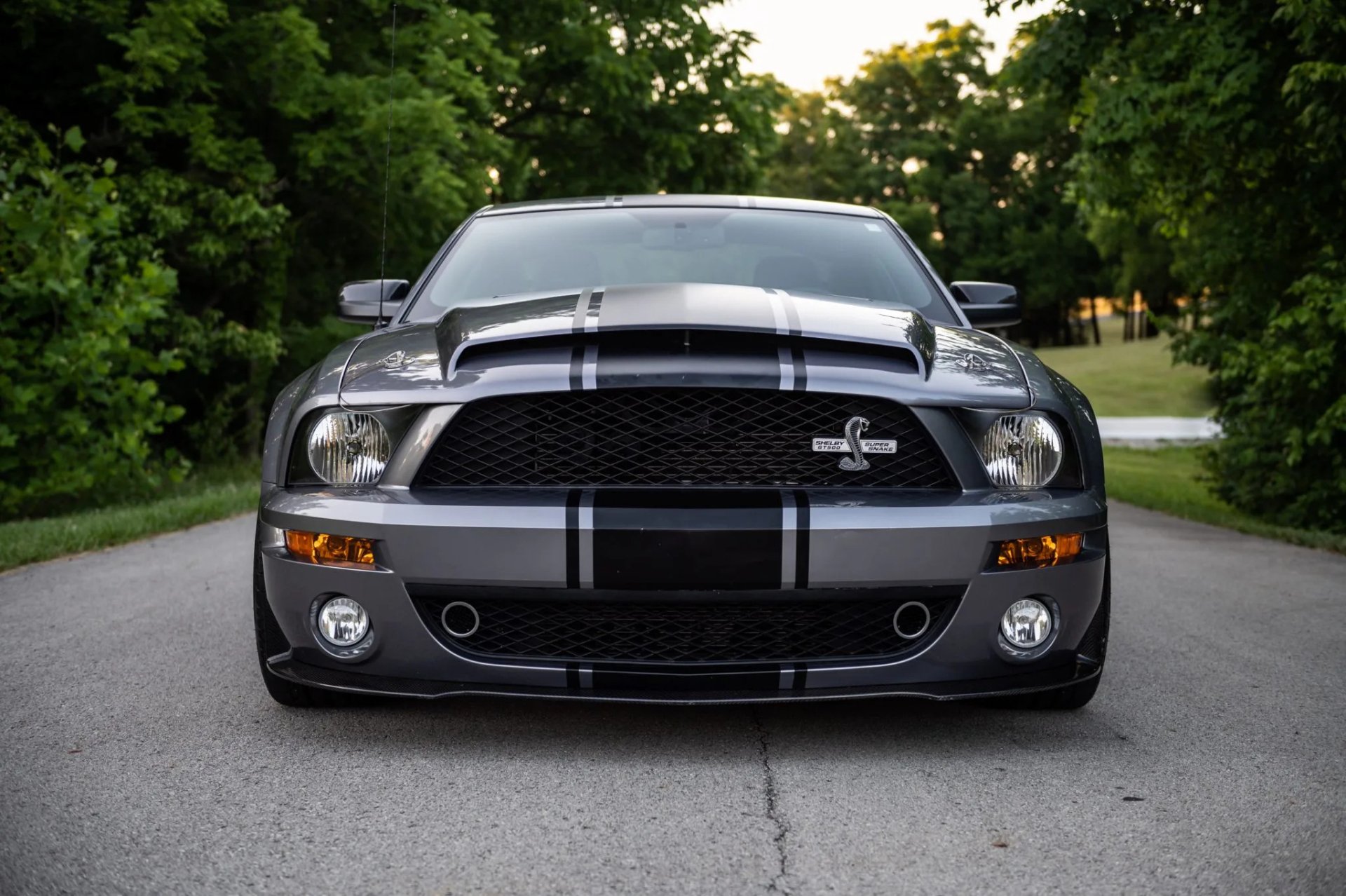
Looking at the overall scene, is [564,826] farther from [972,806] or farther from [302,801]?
[972,806]

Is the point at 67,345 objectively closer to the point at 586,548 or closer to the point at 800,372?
the point at 586,548

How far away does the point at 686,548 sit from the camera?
3.30m

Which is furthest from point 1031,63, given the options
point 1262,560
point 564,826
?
point 564,826

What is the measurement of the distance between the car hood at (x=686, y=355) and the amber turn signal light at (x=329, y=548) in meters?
0.36

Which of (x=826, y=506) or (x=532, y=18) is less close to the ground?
(x=532, y=18)

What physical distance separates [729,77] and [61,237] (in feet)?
42.0

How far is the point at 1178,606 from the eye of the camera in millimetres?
6043

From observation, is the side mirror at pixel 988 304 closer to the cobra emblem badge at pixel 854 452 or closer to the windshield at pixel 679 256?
the windshield at pixel 679 256

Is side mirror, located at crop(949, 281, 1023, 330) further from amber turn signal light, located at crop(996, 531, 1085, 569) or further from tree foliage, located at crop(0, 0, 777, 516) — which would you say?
tree foliage, located at crop(0, 0, 777, 516)

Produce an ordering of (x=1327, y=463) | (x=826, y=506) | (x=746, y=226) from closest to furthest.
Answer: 1. (x=826, y=506)
2. (x=746, y=226)
3. (x=1327, y=463)

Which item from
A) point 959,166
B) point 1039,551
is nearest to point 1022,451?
point 1039,551

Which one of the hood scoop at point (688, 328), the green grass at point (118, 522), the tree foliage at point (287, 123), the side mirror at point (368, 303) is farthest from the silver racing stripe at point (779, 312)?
the tree foliage at point (287, 123)

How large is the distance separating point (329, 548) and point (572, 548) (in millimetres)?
643

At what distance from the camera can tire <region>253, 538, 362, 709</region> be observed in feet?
12.0
